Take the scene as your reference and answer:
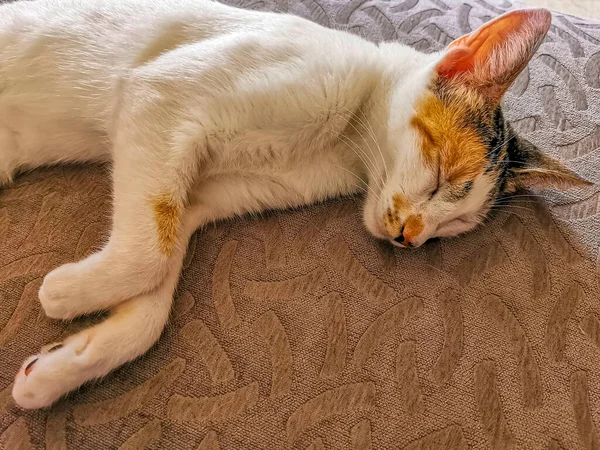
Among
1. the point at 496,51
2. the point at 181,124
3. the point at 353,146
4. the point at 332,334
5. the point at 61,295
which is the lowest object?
the point at 332,334

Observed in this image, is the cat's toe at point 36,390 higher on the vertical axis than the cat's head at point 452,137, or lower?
lower

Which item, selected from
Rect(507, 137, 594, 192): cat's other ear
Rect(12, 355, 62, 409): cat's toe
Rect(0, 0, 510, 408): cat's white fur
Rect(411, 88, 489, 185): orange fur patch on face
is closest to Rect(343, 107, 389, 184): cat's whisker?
Rect(0, 0, 510, 408): cat's white fur

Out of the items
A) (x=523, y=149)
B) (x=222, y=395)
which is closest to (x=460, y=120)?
(x=523, y=149)

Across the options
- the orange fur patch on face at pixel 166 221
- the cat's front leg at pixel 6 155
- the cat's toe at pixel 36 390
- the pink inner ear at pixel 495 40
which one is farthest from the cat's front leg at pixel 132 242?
the pink inner ear at pixel 495 40

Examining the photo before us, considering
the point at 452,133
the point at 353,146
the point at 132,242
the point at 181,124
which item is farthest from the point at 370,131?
the point at 132,242

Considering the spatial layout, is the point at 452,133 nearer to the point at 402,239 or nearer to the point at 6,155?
the point at 402,239

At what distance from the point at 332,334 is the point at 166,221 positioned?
45cm

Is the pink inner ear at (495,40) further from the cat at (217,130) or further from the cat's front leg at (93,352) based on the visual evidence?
the cat's front leg at (93,352)

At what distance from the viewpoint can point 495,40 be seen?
1126 mm

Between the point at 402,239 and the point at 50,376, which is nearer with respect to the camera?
the point at 50,376

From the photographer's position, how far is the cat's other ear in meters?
1.25

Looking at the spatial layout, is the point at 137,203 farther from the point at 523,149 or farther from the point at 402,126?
the point at 523,149

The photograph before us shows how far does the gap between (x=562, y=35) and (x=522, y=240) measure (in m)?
0.85

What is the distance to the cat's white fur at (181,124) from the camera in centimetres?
106
